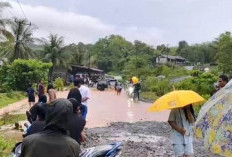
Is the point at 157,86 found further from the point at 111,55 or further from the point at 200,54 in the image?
the point at 111,55

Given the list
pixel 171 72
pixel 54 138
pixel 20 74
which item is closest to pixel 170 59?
pixel 171 72

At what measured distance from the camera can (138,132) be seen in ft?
49.4

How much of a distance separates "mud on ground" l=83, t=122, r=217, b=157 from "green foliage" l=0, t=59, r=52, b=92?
2326 cm

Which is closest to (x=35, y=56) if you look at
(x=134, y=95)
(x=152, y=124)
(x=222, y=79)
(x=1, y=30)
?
(x=1, y=30)

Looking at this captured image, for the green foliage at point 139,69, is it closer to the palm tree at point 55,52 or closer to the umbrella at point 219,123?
the palm tree at point 55,52

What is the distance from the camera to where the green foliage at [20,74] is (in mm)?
39125

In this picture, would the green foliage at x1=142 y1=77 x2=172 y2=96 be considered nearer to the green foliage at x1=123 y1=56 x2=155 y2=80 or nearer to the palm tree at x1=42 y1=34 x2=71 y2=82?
the green foliage at x1=123 y1=56 x2=155 y2=80

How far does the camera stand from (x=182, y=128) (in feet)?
22.4

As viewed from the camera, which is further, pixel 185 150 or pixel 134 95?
pixel 134 95

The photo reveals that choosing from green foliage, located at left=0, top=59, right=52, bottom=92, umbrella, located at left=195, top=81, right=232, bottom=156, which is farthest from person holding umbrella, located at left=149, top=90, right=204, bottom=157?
green foliage, located at left=0, top=59, right=52, bottom=92

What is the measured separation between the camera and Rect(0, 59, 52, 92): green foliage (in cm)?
3912

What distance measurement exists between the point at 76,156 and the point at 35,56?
2083 inches

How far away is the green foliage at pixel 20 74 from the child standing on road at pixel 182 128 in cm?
3340

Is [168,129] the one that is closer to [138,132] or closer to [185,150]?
[138,132]
